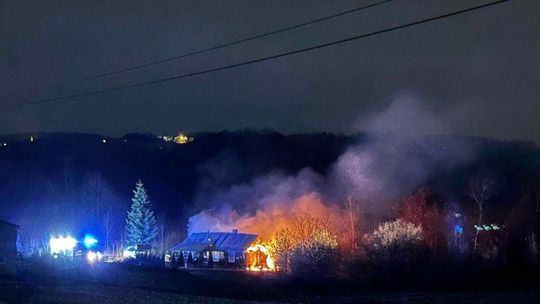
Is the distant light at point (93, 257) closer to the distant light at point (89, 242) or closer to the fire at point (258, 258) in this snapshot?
the distant light at point (89, 242)

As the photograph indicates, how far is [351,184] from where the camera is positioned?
226 feet

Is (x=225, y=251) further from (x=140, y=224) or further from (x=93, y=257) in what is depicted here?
(x=140, y=224)

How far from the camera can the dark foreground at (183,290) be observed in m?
31.7

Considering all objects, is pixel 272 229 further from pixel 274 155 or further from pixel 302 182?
pixel 274 155

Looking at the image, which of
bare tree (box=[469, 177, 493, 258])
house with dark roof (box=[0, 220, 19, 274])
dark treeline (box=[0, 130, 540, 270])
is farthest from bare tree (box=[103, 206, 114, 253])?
bare tree (box=[469, 177, 493, 258])

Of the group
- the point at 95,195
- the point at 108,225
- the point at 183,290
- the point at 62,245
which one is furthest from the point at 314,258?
the point at 95,195

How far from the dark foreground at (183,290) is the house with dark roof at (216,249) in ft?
32.3

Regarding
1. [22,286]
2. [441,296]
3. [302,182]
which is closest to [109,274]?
[22,286]

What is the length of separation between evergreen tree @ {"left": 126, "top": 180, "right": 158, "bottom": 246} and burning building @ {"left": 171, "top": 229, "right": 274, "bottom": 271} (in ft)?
31.0

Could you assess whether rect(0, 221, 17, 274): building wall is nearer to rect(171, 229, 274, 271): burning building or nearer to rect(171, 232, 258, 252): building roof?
rect(171, 229, 274, 271): burning building

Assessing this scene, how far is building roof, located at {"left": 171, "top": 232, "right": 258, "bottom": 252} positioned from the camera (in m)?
62.1

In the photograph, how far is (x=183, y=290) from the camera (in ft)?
126

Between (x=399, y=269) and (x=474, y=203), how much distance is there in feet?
79.1

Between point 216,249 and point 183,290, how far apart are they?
84.0 feet
